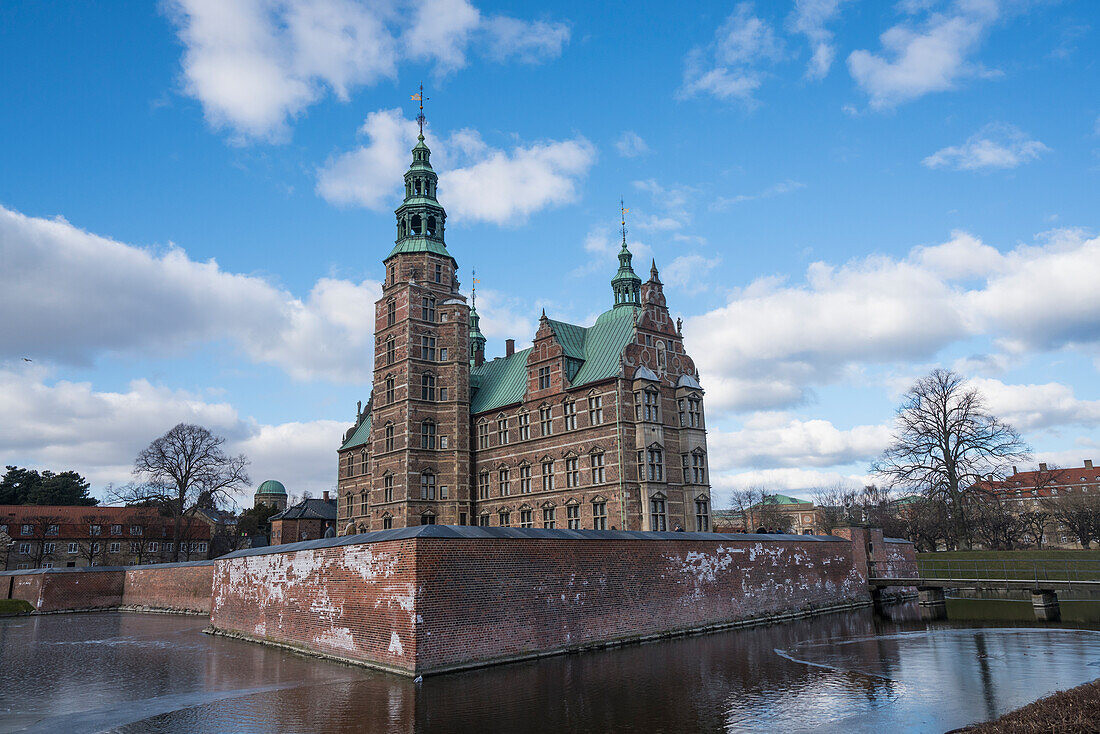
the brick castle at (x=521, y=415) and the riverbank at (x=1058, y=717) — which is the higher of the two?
the brick castle at (x=521, y=415)

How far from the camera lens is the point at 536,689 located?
56.6 feet

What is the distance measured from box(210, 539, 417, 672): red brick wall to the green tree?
73.3 m

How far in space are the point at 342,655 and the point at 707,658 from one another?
444 inches

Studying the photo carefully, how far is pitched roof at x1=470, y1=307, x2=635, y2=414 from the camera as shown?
4381 cm

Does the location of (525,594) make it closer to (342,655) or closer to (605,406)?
(342,655)

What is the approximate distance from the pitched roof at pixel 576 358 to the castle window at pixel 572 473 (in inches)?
184

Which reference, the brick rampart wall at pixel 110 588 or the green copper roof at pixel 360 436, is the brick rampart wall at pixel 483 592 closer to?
the brick rampart wall at pixel 110 588

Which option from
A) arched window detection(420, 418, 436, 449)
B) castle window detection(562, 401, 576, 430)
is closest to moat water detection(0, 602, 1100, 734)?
castle window detection(562, 401, 576, 430)

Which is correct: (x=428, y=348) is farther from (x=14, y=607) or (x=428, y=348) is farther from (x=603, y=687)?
(x=603, y=687)

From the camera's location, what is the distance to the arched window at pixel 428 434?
49.8 m

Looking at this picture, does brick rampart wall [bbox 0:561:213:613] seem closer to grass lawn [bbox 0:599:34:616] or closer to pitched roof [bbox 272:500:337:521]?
grass lawn [bbox 0:599:34:616]

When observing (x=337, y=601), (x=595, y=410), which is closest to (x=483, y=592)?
(x=337, y=601)

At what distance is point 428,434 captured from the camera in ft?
165

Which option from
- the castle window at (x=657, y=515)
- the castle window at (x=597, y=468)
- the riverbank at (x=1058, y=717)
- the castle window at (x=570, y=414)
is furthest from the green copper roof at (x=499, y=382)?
the riverbank at (x=1058, y=717)
